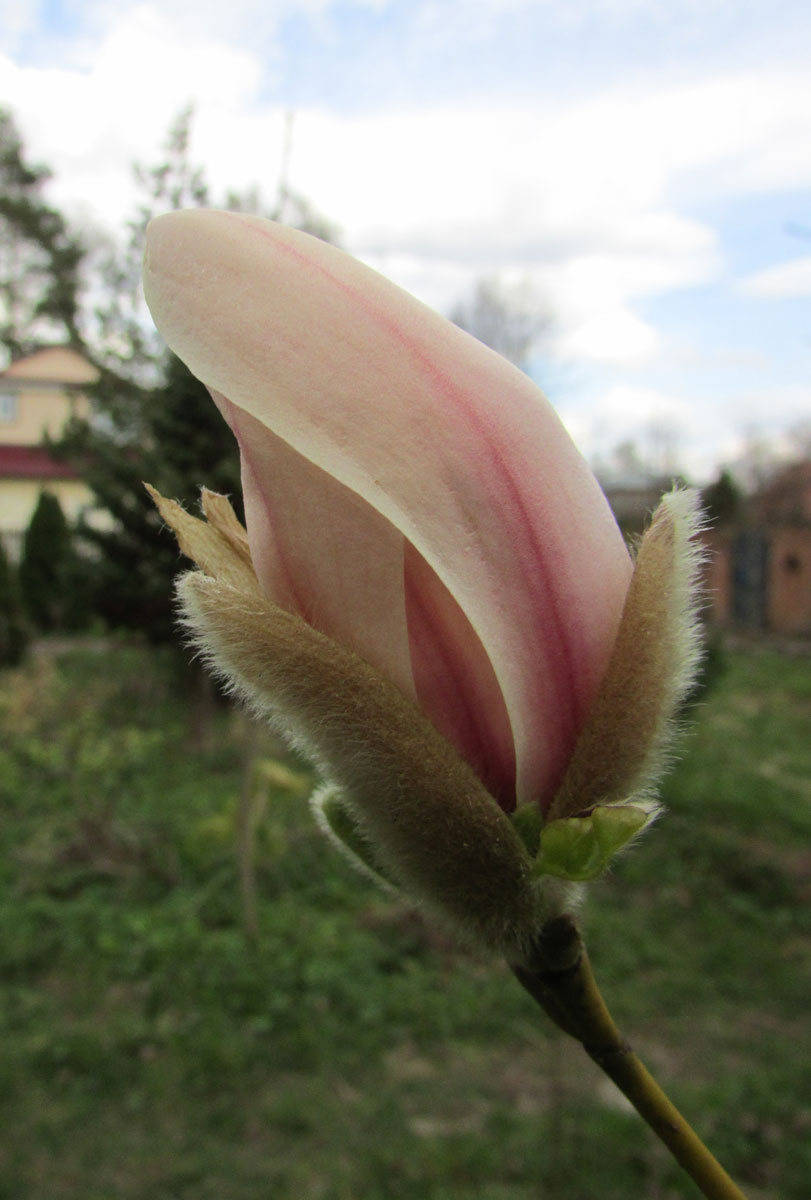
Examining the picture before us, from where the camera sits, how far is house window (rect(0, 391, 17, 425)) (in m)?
14.0

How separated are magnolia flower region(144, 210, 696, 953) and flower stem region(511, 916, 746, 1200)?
22 mm

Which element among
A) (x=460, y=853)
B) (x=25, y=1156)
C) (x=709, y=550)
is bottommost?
(x=25, y=1156)

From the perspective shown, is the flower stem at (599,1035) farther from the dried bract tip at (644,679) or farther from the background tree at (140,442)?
the background tree at (140,442)

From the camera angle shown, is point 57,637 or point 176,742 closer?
point 176,742

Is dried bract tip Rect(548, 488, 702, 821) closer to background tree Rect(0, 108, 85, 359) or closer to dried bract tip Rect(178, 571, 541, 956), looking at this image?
dried bract tip Rect(178, 571, 541, 956)

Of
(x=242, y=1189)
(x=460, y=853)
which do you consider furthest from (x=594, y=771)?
(x=242, y=1189)

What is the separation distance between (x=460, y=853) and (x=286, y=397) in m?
0.22

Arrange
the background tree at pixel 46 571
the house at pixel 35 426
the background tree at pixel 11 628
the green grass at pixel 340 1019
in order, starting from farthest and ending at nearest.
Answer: the background tree at pixel 46 571
the background tree at pixel 11 628
the house at pixel 35 426
the green grass at pixel 340 1019

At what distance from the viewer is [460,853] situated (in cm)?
43

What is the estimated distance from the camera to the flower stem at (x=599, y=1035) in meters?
0.40

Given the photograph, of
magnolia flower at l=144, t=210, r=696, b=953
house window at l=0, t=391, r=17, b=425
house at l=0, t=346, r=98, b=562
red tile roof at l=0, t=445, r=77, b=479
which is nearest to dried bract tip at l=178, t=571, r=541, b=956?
magnolia flower at l=144, t=210, r=696, b=953

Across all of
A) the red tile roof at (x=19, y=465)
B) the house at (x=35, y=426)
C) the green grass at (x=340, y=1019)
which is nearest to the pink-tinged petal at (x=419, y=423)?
the green grass at (x=340, y=1019)

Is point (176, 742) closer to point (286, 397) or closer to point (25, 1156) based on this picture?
point (25, 1156)

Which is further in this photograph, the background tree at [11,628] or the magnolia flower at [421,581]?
the background tree at [11,628]
